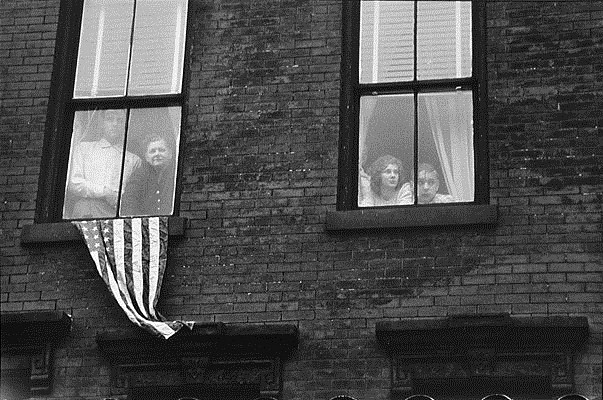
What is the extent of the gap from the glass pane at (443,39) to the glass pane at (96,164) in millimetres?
2567

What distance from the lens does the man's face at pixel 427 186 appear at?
37.8ft

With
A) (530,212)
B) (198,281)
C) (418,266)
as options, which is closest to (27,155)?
(198,281)

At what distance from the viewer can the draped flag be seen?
442 inches

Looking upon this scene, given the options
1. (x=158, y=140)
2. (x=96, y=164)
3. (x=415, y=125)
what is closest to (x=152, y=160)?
(x=158, y=140)

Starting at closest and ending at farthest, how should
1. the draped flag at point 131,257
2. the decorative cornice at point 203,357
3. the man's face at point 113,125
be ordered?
the decorative cornice at point 203,357, the draped flag at point 131,257, the man's face at point 113,125

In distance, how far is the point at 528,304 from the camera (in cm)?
1076

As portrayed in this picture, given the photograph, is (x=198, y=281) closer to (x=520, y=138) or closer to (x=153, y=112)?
(x=153, y=112)

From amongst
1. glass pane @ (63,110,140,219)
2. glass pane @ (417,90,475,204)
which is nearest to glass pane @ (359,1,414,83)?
glass pane @ (417,90,475,204)

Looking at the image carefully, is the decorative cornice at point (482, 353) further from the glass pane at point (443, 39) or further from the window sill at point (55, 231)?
the glass pane at point (443, 39)

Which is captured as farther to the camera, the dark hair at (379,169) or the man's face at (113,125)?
the man's face at (113,125)

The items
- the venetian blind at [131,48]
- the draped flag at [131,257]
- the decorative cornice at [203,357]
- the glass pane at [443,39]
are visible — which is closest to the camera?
the decorative cornice at [203,357]

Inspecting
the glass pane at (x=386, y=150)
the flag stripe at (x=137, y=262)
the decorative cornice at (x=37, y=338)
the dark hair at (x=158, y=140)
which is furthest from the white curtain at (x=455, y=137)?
the decorative cornice at (x=37, y=338)

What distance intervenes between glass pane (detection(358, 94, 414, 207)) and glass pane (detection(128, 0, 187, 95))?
66.3 inches

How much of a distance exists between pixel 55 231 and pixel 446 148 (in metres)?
3.23
